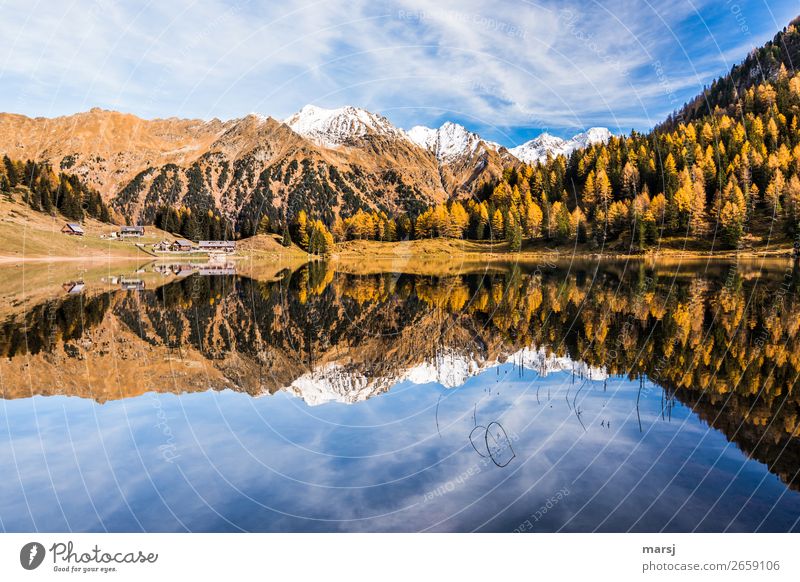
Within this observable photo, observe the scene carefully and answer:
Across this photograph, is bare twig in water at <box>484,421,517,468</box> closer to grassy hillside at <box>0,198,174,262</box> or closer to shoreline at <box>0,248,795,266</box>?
shoreline at <box>0,248,795,266</box>

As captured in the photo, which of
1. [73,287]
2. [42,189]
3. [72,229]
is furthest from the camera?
[42,189]

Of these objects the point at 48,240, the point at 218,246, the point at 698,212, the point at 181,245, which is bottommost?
the point at 48,240

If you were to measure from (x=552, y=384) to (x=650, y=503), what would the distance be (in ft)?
27.6

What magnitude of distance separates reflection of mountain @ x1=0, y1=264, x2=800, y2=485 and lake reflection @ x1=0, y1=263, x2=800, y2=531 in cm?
15

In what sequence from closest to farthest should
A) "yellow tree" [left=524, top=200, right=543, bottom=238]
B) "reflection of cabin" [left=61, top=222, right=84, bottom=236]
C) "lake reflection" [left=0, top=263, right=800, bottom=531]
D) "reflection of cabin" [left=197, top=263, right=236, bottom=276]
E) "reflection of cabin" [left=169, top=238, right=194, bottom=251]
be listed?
"lake reflection" [left=0, top=263, right=800, bottom=531] < "reflection of cabin" [left=197, top=263, right=236, bottom=276] < "yellow tree" [left=524, top=200, right=543, bottom=238] < "reflection of cabin" [left=61, top=222, right=84, bottom=236] < "reflection of cabin" [left=169, top=238, right=194, bottom=251]

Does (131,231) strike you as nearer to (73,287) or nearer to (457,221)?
(457,221)

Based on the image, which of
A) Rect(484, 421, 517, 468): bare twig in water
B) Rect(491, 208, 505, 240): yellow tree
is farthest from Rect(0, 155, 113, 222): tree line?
Rect(484, 421, 517, 468): bare twig in water

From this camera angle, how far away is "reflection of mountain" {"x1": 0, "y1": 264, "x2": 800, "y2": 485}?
54.5 feet

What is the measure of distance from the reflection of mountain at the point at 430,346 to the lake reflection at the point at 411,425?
0.49ft

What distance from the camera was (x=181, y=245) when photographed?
171 metres

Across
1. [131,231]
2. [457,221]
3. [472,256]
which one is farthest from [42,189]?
[472,256]

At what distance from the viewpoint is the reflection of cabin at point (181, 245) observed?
168825 mm

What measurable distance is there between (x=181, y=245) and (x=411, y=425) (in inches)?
6899

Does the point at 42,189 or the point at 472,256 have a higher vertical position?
the point at 42,189
